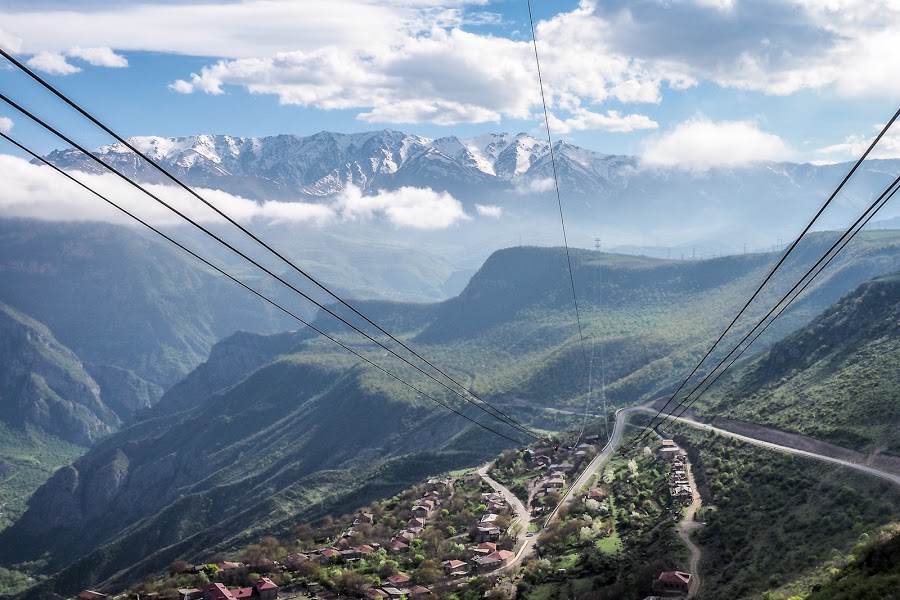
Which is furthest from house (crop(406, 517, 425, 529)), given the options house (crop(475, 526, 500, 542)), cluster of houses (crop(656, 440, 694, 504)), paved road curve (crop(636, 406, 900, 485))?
paved road curve (crop(636, 406, 900, 485))

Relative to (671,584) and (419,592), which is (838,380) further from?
(419,592)

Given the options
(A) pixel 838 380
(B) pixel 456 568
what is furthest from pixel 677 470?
(B) pixel 456 568

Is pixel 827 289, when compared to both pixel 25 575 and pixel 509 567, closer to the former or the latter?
pixel 509 567

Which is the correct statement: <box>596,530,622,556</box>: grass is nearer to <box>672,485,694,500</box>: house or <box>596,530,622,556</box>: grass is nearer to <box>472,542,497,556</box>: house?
<box>672,485,694,500</box>: house

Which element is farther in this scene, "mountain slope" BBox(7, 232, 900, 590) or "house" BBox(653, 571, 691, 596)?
"mountain slope" BBox(7, 232, 900, 590)

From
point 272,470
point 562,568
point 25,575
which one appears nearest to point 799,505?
point 562,568
